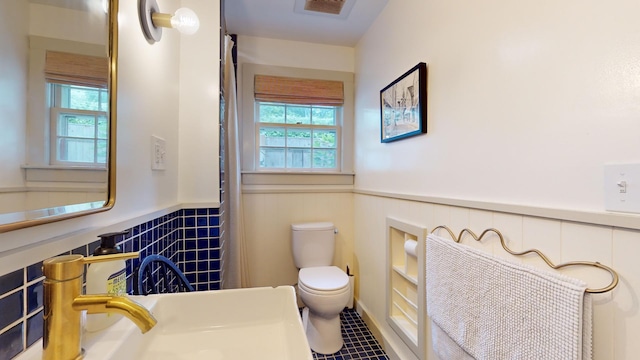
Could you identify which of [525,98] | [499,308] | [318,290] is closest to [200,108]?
[318,290]

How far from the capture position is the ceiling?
1.88 meters

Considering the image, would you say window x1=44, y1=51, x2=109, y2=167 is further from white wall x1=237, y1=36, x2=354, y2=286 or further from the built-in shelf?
white wall x1=237, y1=36, x2=354, y2=286

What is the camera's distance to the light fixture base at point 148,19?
3.23 ft

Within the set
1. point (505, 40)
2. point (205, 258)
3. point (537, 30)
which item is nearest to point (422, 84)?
point (505, 40)

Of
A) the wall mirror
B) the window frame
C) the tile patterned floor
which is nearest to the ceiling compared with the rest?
the window frame

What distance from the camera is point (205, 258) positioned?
1.46 meters

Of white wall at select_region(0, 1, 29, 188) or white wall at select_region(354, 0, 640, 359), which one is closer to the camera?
white wall at select_region(0, 1, 29, 188)

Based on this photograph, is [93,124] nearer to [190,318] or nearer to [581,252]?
[190,318]

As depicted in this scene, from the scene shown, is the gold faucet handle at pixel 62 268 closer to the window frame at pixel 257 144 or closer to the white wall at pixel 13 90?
the white wall at pixel 13 90

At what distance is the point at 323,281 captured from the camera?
1857 mm

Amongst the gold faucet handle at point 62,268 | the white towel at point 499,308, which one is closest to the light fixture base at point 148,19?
the gold faucet handle at point 62,268

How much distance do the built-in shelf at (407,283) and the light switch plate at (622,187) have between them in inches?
31.5

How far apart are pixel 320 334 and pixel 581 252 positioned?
62.0 inches

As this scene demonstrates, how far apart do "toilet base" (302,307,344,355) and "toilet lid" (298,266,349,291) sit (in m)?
0.25
